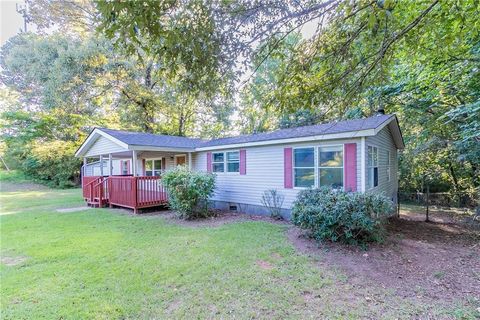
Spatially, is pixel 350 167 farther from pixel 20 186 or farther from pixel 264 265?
pixel 20 186

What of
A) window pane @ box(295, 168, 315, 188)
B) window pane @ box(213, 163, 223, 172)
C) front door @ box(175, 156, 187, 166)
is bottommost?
window pane @ box(295, 168, 315, 188)

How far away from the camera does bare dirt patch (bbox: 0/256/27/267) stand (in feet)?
14.9

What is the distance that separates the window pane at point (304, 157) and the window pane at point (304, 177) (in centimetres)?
19

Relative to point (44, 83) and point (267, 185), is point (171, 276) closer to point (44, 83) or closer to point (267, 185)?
point (267, 185)

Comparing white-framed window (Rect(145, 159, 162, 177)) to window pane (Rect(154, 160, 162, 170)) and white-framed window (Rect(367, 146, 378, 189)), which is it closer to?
window pane (Rect(154, 160, 162, 170))

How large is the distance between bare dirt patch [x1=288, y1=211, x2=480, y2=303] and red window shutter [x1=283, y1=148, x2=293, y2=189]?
1.80 meters

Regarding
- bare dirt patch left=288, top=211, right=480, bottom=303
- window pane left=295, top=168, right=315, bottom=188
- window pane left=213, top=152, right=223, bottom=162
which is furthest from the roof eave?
bare dirt patch left=288, top=211, right=480, bottom=303

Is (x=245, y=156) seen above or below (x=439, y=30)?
below

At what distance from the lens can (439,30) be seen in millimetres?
4391

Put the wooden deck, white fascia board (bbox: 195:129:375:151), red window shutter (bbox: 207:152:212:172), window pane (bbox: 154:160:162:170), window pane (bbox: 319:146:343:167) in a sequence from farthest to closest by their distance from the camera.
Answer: window pane (bbox: 154:160:162:170) → red window shutter (bbox: 207:152:212:172) → the wooden deck → window pane (bbox: 319:146:343:167) → white fascia board (bbox: 195:129:375:151)

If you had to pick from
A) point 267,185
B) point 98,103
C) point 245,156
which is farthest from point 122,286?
point 98,103

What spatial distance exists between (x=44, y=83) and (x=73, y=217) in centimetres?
1071

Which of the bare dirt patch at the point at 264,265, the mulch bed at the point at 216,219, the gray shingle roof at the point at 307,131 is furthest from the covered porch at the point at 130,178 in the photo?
the bare dirt patch at the point at 264,265

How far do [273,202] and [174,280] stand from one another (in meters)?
5.06
